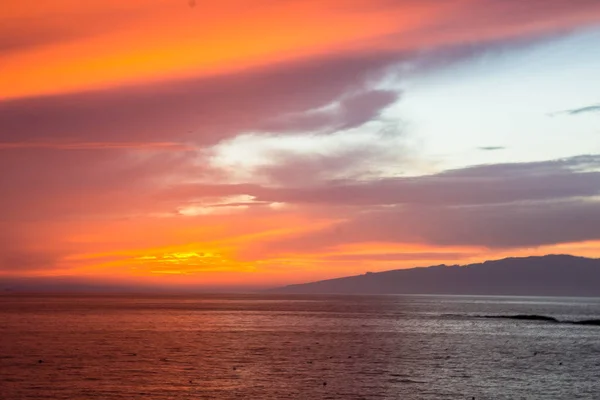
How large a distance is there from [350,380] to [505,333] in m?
73.9

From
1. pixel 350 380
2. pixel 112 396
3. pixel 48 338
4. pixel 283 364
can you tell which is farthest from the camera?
pixel 48 338

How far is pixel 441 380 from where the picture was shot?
219 ft

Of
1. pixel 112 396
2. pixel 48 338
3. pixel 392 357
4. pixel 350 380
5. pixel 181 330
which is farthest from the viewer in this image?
pixel 181 330

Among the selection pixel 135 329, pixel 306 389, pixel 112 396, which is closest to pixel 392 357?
pixel 306 389

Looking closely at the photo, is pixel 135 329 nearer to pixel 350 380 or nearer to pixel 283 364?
pixel 283 364

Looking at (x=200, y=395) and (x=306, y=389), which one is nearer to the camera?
(x=200, y=395)

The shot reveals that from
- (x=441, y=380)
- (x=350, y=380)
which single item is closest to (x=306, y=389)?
(x=350, y=380)

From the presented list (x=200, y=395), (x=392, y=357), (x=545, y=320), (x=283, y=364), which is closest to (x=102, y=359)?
(x=283, y=364)

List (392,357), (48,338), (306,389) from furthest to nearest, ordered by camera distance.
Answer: (48,338), (392,357), (306,389)

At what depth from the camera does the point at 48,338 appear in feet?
352

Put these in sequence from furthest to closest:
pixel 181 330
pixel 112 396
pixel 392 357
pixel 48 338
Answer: pixel 181 330 < pixel 48 338 < pixel 392 357 < pixel 112 396

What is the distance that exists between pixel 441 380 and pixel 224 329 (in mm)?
74295

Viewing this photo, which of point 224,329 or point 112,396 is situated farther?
point 224,329

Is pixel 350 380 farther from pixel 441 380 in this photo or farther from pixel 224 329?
pixel 224 329
